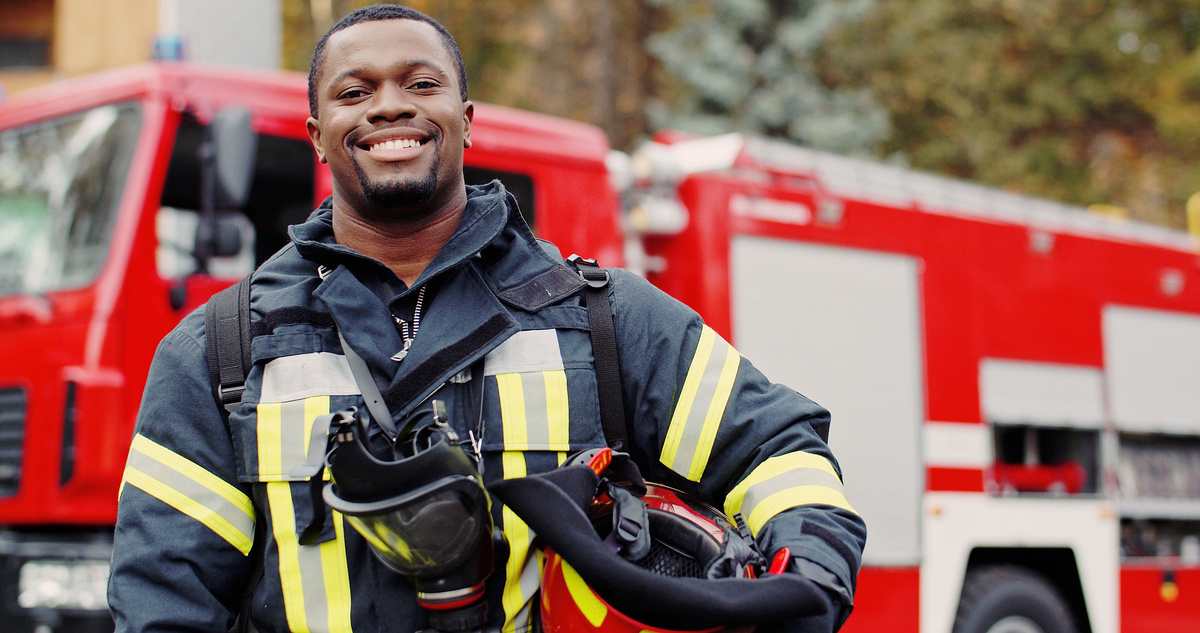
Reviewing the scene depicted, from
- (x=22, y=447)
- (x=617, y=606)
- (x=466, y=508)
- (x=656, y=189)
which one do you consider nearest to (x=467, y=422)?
(x=466, y=508)

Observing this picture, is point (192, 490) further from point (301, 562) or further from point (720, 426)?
point (720, 426)

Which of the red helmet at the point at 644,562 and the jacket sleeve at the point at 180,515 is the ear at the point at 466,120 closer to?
the jacket sleeve at the point at 180,515

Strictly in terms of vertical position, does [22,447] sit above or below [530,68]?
below

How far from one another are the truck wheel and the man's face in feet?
13.0

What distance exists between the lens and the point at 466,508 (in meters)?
1.48

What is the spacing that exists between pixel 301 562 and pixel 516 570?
31 centimetres

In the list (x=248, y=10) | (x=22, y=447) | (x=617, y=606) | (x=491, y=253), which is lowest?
(x=22, y=447)

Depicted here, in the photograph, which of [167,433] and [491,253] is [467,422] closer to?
[491,253]

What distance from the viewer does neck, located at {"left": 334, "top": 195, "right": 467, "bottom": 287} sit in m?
1.83

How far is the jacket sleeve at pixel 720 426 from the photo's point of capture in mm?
1682

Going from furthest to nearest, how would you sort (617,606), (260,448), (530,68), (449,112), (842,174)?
(530,68) → (842,174) → (449,112) → (260,448) → (617,606)

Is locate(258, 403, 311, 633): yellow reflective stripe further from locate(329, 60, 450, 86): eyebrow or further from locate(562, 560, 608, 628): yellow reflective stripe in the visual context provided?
locate(329, 60, 450, 86): eyebrow

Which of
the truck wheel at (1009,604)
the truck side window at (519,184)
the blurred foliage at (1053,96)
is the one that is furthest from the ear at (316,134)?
the blurred foliage at (1053,96)

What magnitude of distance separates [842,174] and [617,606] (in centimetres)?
412
